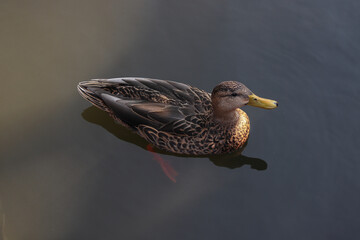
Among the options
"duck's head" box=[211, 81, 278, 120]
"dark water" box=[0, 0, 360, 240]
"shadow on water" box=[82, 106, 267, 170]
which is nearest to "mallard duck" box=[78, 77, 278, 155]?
"duck's head" box=[211, 81, 278, 120]

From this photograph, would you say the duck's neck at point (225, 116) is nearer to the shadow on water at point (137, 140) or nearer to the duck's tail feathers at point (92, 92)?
the shadow on water at point (137, 140)

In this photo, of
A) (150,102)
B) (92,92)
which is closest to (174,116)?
(150,102)

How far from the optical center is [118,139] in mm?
5707

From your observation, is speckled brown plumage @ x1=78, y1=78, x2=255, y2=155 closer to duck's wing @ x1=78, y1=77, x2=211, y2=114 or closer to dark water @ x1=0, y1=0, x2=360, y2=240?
duck's wing @ x1=78, y1=77, x2=211, y2=114

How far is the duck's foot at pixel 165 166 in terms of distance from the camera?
5.34 metres

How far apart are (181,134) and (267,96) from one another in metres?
1.48

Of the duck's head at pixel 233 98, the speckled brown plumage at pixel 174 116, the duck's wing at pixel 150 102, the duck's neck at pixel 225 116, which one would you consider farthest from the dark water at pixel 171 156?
the duck's head at pixel 233 98

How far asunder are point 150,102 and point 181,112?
1.33 feet

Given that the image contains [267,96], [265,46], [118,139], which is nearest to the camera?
[118,139]

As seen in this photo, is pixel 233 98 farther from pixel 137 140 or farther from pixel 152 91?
pixel 137 140

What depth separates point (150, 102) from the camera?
17.9 feet

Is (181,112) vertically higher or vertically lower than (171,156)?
higher
